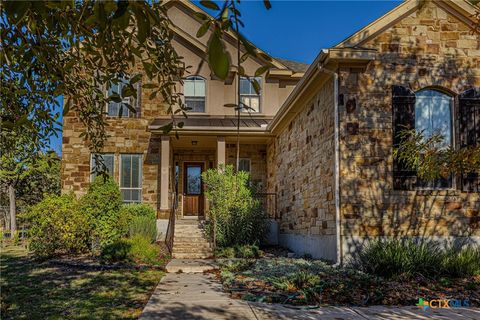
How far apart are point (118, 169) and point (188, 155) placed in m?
2.60

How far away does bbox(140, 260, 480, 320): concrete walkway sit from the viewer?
5.07m

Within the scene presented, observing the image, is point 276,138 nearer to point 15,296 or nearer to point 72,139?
point 72,139

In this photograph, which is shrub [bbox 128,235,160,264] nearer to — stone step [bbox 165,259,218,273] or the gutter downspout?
stone step [bbox 165,259,218,273]

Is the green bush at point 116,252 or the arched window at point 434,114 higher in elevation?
the arched window at point 434,114

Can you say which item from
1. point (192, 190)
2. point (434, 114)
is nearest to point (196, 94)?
point (192, 190)

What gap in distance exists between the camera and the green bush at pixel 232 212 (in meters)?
11.7

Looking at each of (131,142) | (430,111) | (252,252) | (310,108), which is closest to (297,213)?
(252,252)

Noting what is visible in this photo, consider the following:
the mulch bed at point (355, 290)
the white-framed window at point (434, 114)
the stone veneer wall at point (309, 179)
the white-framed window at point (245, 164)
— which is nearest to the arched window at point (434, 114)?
the white-framed window at point (434, 114)

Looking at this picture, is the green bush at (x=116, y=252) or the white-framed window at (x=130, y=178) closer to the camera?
the green bush at (x=116, y=252)

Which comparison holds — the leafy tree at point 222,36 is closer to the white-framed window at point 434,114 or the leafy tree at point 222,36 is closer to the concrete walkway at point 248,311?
the concrete walkway at point 248,311

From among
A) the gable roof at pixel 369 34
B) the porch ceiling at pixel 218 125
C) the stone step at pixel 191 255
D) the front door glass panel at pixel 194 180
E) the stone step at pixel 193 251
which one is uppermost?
the gable roof at pixel 369 34

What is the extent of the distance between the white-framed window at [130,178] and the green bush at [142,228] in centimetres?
184

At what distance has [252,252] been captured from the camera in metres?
10.6

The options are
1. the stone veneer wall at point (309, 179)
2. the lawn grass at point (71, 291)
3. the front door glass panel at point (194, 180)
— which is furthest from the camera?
the front door glass panel at point (194, 180)
